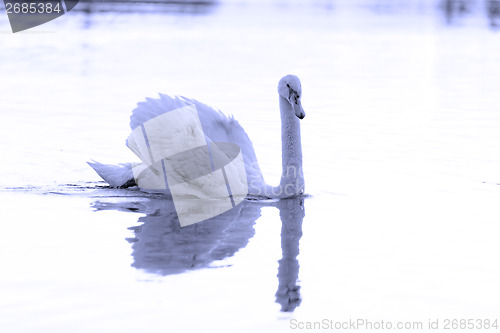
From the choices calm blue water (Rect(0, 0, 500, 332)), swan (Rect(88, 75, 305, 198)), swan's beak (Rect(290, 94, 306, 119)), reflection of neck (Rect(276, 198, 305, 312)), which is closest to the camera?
calm blue water (Rect(0, 0, 500, 332))

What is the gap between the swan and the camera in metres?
8.76

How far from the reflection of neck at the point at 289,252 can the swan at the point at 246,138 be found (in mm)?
210

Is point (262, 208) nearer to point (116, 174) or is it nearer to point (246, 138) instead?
point (246, 138)

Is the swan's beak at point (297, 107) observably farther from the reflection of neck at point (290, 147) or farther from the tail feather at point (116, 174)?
the tail feather at point (116, 174)

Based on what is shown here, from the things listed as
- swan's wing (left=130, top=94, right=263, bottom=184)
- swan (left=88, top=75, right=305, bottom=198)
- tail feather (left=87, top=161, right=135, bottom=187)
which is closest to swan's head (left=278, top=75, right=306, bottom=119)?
swan (left=88, top=75, right=305, bottom=198)

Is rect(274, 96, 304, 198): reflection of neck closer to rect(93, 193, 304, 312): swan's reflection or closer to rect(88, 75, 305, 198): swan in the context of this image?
rect(88, 75, 305, 198): swan

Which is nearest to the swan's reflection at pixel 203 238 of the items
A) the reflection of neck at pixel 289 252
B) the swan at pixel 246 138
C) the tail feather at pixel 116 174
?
the reflection of neck at pixel 289 252

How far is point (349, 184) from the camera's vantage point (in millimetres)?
9453

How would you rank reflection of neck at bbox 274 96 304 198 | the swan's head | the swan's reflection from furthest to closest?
reflection of neck at bbox 274 96 304 198, the swan's head, the swan's reflection

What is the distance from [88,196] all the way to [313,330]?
12.9 ft

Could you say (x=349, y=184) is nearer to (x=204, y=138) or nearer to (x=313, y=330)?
(x=204, y=138)

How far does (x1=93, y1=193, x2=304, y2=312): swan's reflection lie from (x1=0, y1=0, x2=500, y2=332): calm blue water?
0.08 feet

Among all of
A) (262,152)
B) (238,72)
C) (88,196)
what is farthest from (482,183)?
(238,72)

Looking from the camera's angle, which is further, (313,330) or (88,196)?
(88,196)
